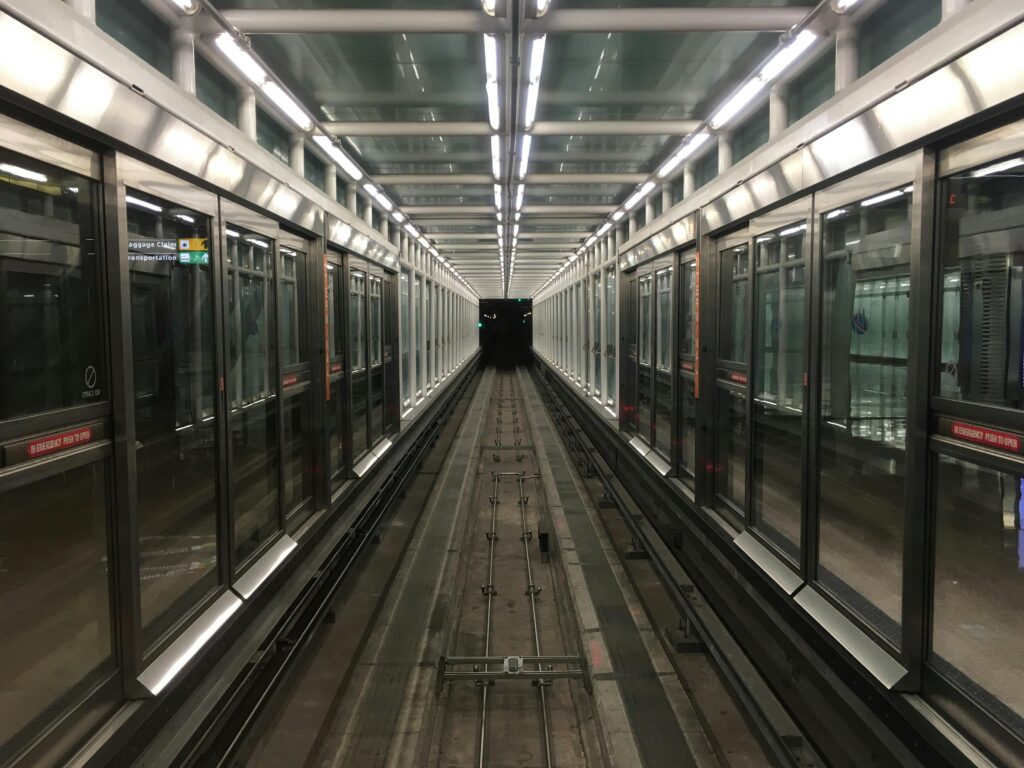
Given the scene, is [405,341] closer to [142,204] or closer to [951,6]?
[142,204]

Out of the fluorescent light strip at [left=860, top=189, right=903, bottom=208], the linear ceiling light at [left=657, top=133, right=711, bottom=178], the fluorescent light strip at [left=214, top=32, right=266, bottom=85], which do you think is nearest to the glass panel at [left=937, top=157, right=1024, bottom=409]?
the fluorescent light strip at [left=860, top=189, right=903, bottom=208]

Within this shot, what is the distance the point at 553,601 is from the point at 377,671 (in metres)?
1.61

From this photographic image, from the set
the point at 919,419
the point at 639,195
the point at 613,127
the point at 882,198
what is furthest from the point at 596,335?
the point at 919,419

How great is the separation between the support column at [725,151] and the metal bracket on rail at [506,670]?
12.3 feet

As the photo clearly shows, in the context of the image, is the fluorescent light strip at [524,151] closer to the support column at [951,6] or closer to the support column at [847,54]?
the support column at [847,54]

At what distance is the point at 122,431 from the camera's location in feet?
7.54

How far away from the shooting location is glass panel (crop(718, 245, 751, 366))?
437 centimetres

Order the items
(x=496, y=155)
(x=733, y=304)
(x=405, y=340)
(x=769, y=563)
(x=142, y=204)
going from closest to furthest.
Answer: (x=142, y=204) < (x=769, y=563) < (x=733, y=304) < (x=496, y=155) < (x=405, y=340)

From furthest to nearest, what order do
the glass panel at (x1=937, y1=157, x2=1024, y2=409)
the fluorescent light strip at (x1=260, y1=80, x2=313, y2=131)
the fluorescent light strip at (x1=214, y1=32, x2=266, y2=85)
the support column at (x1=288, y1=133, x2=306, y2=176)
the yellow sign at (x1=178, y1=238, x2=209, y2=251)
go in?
the support column at (x1=288, y1=133, x2=306, y2=176) < the fluorescent light strip at (x1=260, y1=80, x2=313, y2=131) < the fluorescent light strip at (x1=214, y1=32, x2=266, y2=85) < the yellow sign at (x1=178, y1=238, x2=209, y2=251) < the glass panel at (x1=937, y1=157, x2=1024, y2=409)

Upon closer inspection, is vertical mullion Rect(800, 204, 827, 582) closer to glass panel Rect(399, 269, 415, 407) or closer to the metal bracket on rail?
the metal bracket on rail

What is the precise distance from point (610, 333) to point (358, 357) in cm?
477

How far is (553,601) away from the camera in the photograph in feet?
16.9

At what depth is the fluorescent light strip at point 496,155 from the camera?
5.61 meters

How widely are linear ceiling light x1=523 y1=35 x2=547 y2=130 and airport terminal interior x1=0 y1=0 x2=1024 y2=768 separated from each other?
0.02 metres
